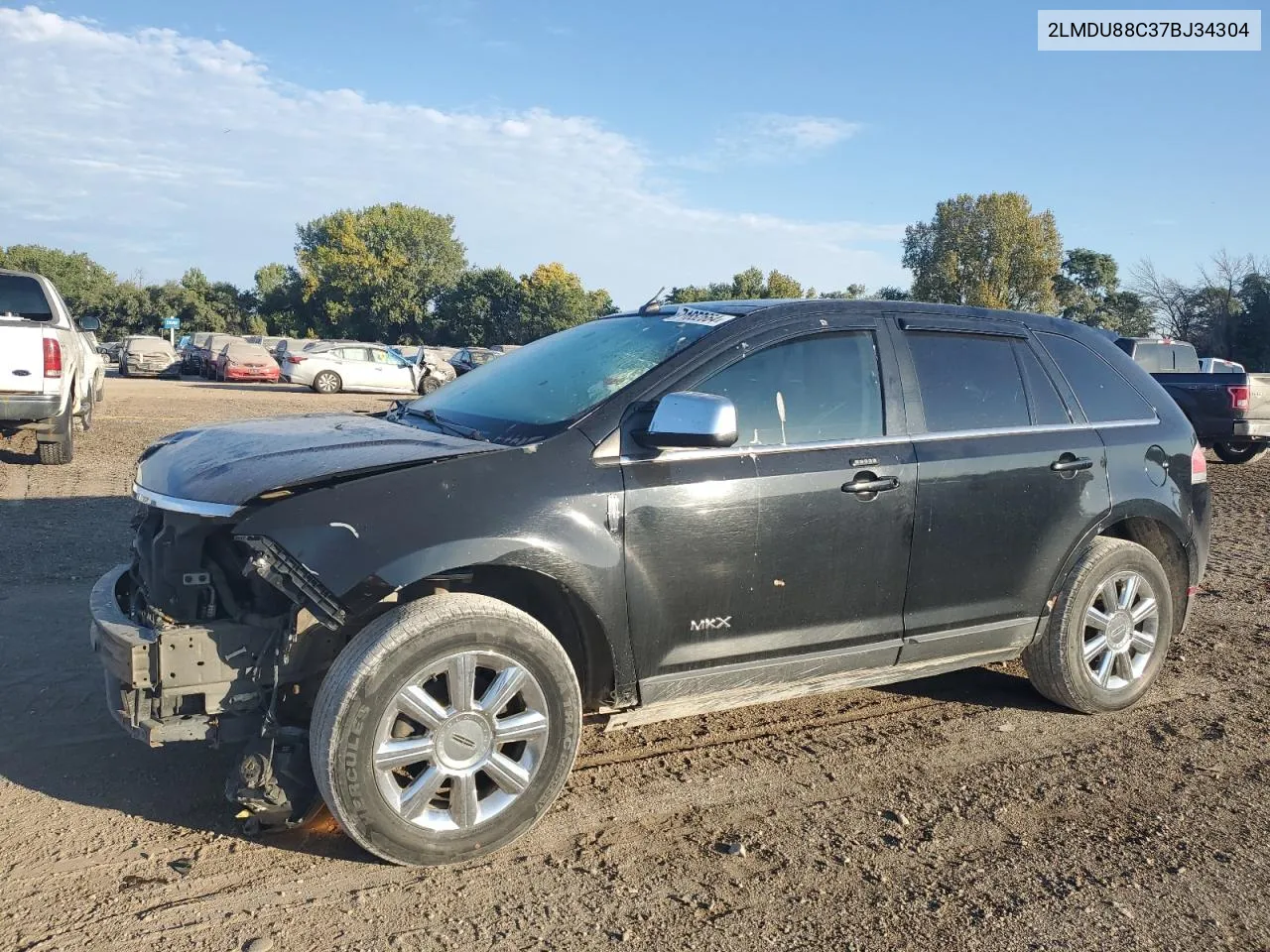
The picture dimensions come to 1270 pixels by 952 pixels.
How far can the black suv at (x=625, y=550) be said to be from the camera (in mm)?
3092

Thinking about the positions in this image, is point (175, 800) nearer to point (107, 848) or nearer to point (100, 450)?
point (107, 848)

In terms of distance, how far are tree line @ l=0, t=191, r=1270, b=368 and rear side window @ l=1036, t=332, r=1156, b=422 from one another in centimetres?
4458

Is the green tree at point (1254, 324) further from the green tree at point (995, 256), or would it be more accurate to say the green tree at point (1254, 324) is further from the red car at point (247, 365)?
the red car at point (247, 365)

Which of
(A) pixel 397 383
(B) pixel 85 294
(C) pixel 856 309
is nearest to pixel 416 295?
(B) pixel 85 294

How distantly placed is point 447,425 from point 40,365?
25.7 ft

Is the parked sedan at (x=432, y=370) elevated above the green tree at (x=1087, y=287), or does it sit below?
below

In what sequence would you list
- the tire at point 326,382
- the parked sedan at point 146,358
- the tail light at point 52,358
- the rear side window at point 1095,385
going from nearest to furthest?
the rear side window at point 1095,385 < the tail light at point 52,358 < the tire at point 326,382 < the parked sedan at point 146,358

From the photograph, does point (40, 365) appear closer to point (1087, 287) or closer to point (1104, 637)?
point (1104, 637)

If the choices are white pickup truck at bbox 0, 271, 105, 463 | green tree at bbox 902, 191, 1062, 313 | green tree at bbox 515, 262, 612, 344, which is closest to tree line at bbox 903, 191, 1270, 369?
green tree at bbox 902, 191, 1062, 313

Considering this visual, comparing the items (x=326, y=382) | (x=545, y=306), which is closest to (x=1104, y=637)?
(x=326, y=382)

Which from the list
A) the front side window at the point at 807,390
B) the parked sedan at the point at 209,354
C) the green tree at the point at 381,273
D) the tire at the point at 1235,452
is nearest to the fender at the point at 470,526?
the front side window at the point at 807,390

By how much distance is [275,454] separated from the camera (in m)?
3.43

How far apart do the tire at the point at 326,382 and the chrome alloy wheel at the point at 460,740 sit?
1195 inches

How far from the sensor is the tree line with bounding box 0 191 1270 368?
45.4 metres
